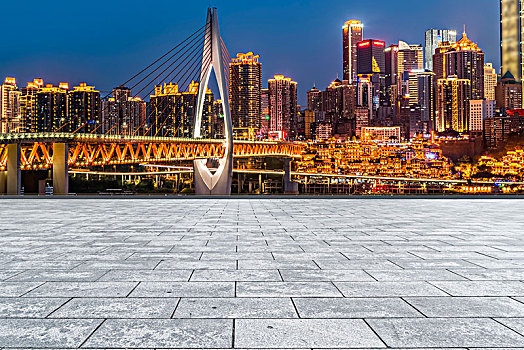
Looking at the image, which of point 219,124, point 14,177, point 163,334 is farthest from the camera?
point 219,124

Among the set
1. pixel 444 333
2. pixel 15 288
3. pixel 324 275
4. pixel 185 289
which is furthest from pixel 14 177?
pixel 444 333

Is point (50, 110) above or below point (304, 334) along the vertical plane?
above

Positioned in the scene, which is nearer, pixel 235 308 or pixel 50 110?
pixel 235 308

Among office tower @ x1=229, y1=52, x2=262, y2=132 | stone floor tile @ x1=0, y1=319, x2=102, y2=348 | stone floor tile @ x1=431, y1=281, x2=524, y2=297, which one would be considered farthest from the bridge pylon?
office tower @ x1=229, y1=52, x2=262, y2=132

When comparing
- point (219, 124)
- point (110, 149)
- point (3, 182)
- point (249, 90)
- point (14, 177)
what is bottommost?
point (3, 182)

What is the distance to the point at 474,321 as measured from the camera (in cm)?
429

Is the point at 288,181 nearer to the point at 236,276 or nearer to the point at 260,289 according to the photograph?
the point at 236,276

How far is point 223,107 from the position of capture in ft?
161

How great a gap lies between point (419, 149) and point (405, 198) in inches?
5725

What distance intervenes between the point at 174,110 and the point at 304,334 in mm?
72344

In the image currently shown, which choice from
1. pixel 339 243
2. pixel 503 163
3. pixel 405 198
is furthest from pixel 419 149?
pixel 339 243

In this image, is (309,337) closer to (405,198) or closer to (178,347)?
(178,347)

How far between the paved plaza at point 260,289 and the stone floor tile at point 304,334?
0.02m

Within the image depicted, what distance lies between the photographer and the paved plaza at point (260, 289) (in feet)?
12.8
